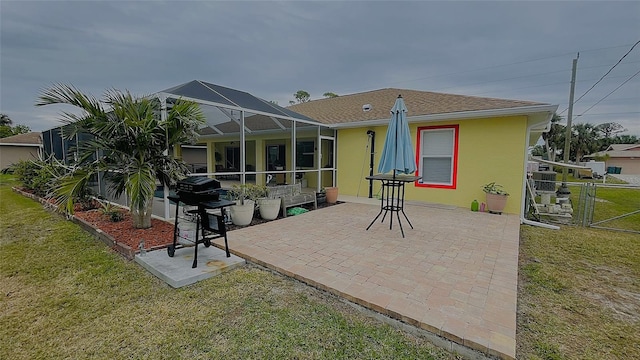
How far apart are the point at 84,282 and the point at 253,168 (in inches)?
435

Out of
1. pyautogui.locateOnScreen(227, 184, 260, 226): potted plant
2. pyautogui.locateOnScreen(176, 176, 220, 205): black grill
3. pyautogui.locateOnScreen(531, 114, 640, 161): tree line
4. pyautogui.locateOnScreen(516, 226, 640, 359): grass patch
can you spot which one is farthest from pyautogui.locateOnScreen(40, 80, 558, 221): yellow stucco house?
pyautogui.locateOnScreen(531, 114, 640, 161): tree line

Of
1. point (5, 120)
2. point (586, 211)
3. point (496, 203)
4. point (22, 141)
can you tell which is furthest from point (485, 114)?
point (5, 120)

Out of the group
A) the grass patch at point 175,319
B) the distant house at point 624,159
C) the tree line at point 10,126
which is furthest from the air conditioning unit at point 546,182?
the tree line at point 10,126

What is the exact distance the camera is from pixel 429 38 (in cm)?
1170

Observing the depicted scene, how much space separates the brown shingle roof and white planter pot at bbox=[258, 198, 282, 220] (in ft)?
15.6

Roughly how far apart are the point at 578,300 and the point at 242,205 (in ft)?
17.6

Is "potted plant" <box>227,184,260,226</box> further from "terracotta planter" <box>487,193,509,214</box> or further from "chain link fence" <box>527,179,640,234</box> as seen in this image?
"chain link fence" <box>527,179,640,234</box>

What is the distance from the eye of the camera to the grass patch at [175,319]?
2.19 metres

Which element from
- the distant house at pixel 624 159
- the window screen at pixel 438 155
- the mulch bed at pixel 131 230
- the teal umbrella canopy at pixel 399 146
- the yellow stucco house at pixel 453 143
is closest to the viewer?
the mulch bed at pixel 131 230

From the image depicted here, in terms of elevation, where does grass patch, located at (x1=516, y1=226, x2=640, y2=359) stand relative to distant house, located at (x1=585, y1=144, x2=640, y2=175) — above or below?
below

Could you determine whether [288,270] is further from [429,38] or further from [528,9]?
[429,38]

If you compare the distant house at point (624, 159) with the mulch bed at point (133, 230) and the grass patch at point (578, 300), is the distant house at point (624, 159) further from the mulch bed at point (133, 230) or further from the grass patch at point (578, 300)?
the mulch bed at point (133, 230)

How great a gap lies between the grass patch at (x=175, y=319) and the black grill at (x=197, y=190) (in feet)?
3.46

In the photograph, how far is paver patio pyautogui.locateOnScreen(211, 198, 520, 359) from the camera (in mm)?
2467
